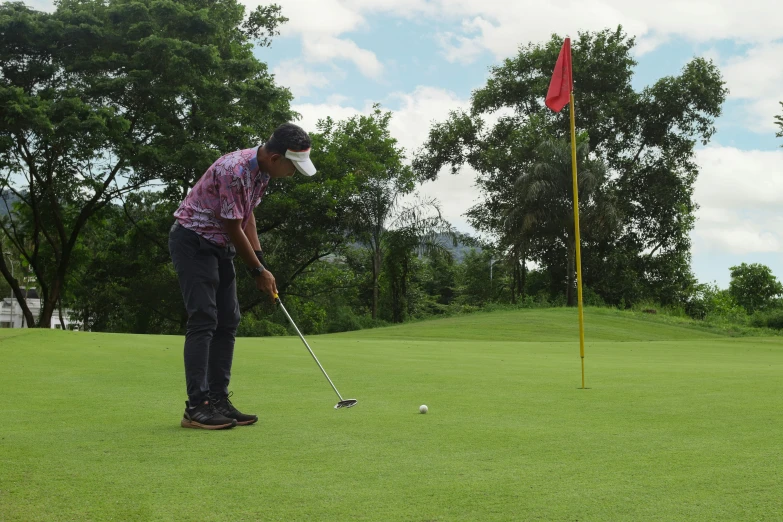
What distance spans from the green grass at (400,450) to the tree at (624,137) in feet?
109

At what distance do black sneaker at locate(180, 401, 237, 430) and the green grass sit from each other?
10 cm

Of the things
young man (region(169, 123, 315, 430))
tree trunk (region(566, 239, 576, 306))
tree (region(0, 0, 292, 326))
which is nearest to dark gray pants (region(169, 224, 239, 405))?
young man (region(169, 123, 315, 430))

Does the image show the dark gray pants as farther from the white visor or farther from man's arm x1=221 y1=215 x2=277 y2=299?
the white visor

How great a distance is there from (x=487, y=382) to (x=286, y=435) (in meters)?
3.36

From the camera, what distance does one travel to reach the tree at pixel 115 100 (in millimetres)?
26825

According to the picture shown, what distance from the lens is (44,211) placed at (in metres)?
32.2

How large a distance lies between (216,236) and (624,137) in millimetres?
39770

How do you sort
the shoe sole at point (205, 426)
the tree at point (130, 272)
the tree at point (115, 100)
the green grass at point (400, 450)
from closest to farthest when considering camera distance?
1. the green grass at point (400, 450)
2. the shoe sole at point (205, 426)
3. the tree at point (115, 100)
4. the tree at point (130, 272)

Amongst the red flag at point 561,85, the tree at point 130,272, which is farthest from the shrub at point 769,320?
the red flag at point 561,85

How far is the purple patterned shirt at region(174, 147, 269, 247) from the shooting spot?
4656 mm

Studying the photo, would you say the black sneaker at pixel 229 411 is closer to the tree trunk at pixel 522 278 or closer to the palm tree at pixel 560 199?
the palm tree at pixel 560 199

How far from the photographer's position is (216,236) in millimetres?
4801

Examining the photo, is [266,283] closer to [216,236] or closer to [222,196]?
[216,236]

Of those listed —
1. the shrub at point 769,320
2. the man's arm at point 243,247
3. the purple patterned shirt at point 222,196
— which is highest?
the purple patterned shirt at point 222,196
